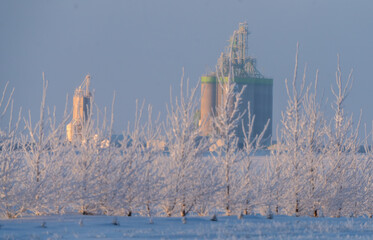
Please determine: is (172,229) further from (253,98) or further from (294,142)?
(253,98)

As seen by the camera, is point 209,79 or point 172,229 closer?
point 172,229

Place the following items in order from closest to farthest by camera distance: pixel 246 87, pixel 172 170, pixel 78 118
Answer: pixel 172 170 < pixel 78 118 < pixel 246 87

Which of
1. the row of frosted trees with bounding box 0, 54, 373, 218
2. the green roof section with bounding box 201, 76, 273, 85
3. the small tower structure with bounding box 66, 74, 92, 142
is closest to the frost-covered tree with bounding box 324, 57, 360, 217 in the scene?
the row of frosted trees with bounding box 0, 54, 373, 218

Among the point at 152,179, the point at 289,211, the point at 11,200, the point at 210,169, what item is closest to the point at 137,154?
the point at 152,179

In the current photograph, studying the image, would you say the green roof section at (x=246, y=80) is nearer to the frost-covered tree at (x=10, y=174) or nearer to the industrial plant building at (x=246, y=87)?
the industrial plant building at (x=246, y=87)

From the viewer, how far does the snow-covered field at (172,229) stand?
824 centimetres

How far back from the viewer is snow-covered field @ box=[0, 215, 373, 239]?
27.0 ft

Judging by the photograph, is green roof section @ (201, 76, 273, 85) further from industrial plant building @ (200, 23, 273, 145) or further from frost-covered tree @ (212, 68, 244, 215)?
frost-covered tree @ (212, 68, 244, 215)

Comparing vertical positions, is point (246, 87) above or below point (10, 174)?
Answer: above

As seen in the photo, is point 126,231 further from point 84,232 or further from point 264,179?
point 264,179

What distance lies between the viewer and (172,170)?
472 inches

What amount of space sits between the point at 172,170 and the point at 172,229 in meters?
2.98

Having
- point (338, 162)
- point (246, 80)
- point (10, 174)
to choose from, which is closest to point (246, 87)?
point (246, 80)

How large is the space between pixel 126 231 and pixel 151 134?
14.8 feet
